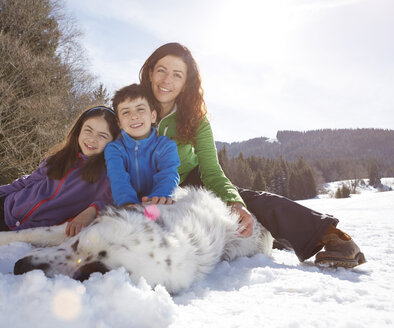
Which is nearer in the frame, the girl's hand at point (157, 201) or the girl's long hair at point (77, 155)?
the girl's hand at point (157, 201)

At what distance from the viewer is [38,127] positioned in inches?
483

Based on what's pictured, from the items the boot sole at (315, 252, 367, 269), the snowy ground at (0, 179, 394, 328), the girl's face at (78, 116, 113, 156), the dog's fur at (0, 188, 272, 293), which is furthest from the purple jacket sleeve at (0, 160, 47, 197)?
the boot sole at (315, 252, 367, 269)

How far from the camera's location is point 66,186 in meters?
2.74

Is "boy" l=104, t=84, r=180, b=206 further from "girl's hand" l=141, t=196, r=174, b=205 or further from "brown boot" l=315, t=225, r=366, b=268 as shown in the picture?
"brown boot" l=315, t=225, r=366, b=268

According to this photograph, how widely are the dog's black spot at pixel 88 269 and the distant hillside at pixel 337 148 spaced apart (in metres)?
114

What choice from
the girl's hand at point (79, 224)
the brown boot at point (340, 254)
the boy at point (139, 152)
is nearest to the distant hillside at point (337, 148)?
the brown boot at point (340, 254)

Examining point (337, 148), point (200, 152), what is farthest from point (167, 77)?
point (337, 148)

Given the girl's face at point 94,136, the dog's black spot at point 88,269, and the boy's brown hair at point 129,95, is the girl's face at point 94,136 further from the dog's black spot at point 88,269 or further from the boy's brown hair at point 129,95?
the dog's black spot at point 88,269

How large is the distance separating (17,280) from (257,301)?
3.10 ft

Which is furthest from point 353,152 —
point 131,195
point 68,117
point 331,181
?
point 131,195

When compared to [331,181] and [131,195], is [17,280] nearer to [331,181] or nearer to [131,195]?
[131,195]

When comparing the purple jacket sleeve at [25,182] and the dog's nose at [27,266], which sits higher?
the purple jacket sleeve at [25,182]

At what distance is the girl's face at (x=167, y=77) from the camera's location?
303 centimetres

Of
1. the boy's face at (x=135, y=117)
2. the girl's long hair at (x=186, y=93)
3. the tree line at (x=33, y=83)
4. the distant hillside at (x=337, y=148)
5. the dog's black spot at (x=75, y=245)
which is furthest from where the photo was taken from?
the distant hillside at (x=337, y=148)
